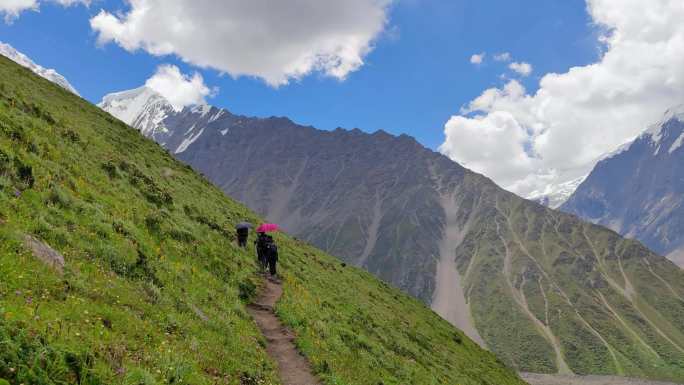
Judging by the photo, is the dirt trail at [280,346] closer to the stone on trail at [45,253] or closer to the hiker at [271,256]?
the hiker at [271,256]

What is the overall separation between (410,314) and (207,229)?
2778cm

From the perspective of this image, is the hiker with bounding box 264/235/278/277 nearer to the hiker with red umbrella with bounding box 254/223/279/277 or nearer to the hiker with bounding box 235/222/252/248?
the hiker with red umbrella with bounding box 254/223/279/277

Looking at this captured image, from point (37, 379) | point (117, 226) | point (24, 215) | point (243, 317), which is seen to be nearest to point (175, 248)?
point (117, 226)

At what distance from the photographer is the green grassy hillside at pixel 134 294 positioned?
915 centimetres

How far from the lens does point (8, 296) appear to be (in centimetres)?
934

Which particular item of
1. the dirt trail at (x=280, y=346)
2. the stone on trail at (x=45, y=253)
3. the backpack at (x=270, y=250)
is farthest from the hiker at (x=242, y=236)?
the stone on trail at (x=45, y=253)

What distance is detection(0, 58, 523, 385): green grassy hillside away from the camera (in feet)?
30.0

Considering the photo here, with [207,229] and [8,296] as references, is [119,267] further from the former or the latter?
[207,229]

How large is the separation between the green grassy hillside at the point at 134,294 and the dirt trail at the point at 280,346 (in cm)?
49

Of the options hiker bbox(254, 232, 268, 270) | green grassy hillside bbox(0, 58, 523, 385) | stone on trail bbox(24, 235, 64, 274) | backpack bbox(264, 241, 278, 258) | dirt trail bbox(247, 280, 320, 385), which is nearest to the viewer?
green grassy hillside bbox(0, 58, 523, 385)

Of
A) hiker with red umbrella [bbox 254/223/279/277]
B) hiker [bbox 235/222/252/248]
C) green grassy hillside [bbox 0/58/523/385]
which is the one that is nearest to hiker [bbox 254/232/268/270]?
hiker with red umbrella [bbox 254/223/279/277]

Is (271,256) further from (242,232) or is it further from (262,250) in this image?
(242,232)

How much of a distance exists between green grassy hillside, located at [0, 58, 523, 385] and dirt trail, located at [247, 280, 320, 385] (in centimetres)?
49

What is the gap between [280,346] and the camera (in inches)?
724
